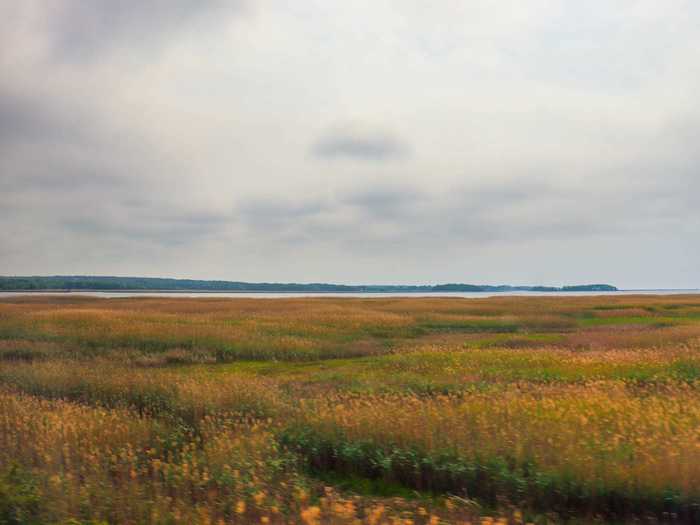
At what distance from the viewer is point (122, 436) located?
8.63m

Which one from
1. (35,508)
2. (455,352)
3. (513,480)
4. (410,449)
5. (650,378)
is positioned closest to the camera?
(35,508)

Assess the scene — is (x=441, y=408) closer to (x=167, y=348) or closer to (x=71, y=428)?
(x=71, y=428)

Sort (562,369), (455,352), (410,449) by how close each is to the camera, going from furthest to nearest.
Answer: (455,352) → (562,369) → (410,449)

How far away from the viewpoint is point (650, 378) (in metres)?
14.1

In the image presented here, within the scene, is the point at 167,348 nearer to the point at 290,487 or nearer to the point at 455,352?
the point at 455,352

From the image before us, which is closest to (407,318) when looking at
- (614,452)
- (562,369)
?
(562,369)

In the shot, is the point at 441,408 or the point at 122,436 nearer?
the point at 122,436

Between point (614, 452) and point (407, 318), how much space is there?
32.8 meters

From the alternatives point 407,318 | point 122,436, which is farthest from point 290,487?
point 407,318

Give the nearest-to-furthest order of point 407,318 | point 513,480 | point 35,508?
point 35,508, point 513,480, point 407,318

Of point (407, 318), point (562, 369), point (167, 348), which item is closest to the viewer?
point (562, 369)

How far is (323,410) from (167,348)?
1588 cm

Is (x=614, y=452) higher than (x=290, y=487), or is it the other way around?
(x=614, y=452)

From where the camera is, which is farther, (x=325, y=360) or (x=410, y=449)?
(x=325, y=360)
